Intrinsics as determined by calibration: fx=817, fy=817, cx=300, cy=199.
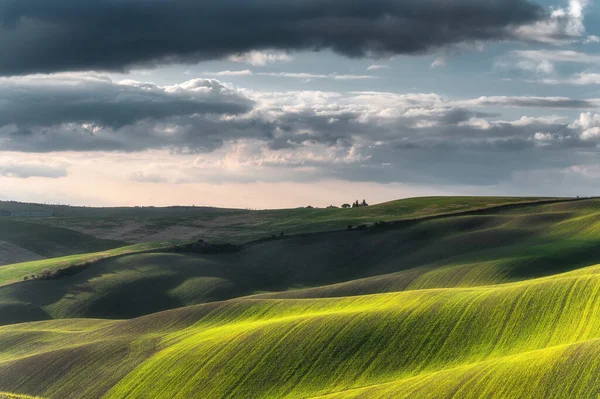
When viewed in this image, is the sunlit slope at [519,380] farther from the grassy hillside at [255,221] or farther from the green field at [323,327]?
the grassy hillside at [255,221]

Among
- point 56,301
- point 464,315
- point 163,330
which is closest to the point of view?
point 464,315

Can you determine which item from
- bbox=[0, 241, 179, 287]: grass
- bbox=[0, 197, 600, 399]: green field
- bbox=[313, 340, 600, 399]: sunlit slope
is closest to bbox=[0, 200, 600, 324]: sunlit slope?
bbox=[0, 197, 600, 399]: green field

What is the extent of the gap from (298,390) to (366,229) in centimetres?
6050

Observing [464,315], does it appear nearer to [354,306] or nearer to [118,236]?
[354,306]

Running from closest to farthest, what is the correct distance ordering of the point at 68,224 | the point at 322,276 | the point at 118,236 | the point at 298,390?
the point at 298,390, the point at 322,276, the point at 118,236, the point at 68,224

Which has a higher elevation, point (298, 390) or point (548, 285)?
point (548, 285)

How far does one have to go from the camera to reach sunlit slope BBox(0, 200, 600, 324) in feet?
231

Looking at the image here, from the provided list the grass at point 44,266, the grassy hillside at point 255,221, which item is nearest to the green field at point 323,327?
the grass at point 44,266

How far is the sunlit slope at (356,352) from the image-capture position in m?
37.7

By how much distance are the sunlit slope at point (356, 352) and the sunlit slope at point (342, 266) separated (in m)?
18.2

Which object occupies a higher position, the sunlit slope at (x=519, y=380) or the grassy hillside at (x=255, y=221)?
the grassy hillside at (x=255, y=221)

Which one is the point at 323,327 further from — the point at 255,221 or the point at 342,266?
the point at 255,221

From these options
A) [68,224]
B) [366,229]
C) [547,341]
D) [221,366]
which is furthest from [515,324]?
[68,224]

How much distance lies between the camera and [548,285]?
160 ft
